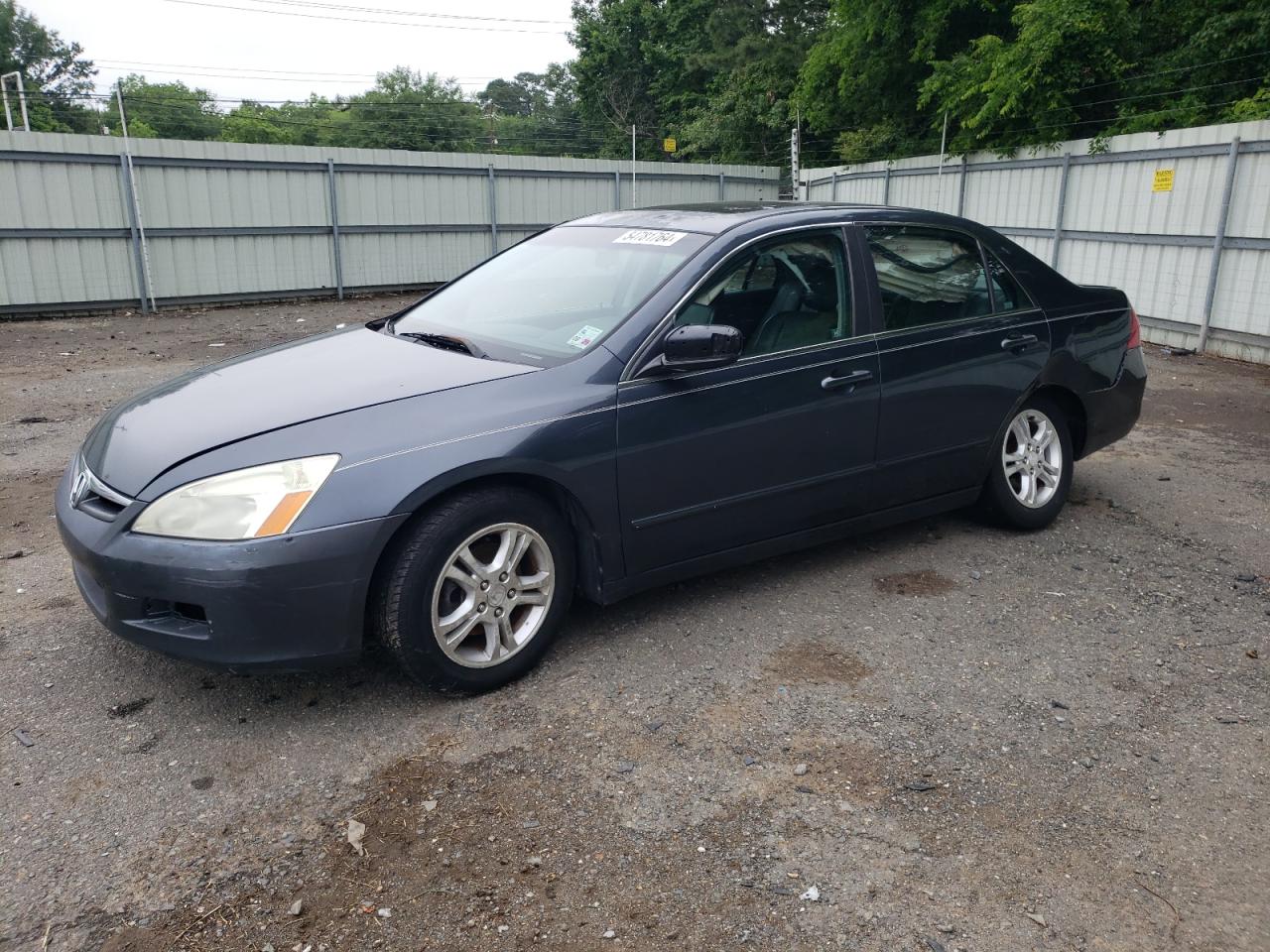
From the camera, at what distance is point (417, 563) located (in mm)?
3184

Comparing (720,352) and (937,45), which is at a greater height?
(937,45)

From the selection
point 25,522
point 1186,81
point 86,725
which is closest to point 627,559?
point 86,725

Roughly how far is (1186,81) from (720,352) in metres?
15.1

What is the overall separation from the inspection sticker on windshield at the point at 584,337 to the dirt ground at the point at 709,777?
1.14 m

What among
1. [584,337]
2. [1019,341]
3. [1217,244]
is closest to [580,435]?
[584,337]

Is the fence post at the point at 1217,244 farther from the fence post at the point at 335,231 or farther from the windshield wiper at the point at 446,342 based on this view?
the fence post at the point at 335,231

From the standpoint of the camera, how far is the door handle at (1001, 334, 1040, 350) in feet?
15.6

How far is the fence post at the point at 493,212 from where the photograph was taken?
18.3 metres

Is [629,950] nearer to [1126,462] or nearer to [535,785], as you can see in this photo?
[535,785]

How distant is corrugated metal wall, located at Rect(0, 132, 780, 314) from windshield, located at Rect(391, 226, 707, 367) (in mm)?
11626

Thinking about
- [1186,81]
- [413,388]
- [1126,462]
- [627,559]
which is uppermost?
[1186,81]

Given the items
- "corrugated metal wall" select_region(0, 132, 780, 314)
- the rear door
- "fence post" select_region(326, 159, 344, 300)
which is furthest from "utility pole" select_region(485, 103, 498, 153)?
the rear door

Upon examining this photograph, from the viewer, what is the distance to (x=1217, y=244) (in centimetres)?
1062

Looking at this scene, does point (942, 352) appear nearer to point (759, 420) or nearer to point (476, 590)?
point (759, 420)
